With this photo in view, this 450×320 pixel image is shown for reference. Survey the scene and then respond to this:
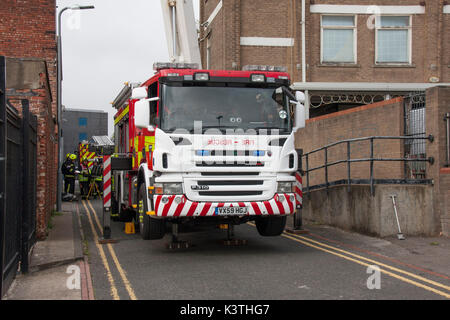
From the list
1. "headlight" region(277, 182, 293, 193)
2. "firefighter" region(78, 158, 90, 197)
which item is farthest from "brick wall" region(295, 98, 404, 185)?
"firefighter" region(78, 158, 90, 197)

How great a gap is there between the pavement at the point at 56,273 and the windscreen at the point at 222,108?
2586 millimetres

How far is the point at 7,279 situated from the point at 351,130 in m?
10.0

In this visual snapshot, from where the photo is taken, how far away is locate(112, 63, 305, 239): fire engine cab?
8.79m

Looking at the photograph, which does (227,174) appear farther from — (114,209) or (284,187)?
(114,209)

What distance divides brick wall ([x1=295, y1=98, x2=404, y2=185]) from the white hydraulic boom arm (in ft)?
13.9

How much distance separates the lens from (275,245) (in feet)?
34.3

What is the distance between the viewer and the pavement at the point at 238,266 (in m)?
6.70

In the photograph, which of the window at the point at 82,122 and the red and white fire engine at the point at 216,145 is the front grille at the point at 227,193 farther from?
the window at the point at 82,122

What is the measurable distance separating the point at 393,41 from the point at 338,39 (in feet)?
7.62

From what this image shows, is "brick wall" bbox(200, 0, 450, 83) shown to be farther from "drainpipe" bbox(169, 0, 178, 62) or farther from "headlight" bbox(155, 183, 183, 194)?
"headlight" bbox(155, 183, 183, 194)

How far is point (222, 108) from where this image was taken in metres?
9.16
